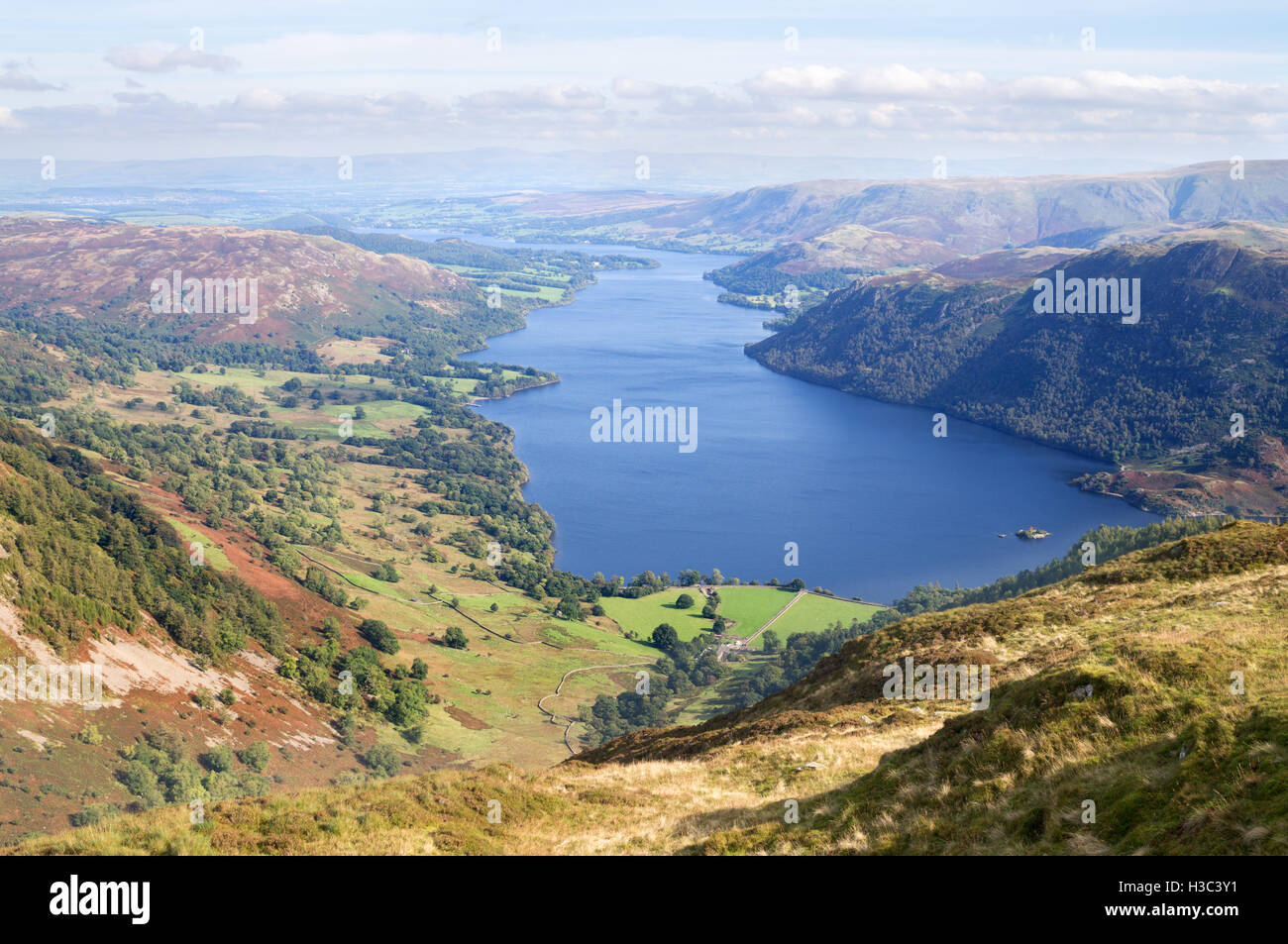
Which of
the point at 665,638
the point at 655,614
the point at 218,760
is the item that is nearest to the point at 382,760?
the point at 218,760

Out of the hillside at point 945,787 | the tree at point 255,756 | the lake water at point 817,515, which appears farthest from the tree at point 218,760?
the lake water at point 817,515

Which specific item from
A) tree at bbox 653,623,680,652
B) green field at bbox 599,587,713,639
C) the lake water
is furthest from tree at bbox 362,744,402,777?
the lake water

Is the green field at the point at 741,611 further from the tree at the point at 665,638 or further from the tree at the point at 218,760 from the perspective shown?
the tree at the point at 218,760

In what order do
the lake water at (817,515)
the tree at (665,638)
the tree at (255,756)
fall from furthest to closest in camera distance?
the lake water at (817,515) < the tree at (665,638) < the tree at (255,756)

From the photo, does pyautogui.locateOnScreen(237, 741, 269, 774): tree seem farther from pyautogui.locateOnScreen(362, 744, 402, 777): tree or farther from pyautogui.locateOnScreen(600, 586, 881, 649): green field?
pyautogui.locateOnScreen(600, 586, 881, 649): green field

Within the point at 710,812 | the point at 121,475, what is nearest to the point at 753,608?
the point at 121,475
